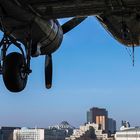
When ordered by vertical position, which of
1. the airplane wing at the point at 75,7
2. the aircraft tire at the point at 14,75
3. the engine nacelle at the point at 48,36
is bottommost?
the aircraft tire at the point at 14,75

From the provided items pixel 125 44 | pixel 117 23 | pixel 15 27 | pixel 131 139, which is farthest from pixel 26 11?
pixel 131 139

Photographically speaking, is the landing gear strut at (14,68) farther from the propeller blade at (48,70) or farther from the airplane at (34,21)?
the propeller blade at (48,70)

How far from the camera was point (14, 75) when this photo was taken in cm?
1577

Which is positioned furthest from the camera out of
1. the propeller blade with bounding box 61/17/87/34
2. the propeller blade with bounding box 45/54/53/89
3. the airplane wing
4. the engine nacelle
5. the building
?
the building

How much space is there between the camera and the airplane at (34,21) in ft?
51.6

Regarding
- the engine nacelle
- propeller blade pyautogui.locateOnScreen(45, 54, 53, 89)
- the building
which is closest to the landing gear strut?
the engine nacelle

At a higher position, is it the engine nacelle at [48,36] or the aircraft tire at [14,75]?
the engine nacelle at [48,36]

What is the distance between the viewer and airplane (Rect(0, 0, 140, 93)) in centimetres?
1573

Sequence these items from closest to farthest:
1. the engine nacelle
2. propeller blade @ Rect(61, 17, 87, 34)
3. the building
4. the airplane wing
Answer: the airplane wing → the engine nacelle → propeller blade @ Rect(61, 17, 87, 34) → the building

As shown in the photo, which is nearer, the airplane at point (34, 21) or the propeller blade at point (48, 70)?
the airplane at point (34, 21)

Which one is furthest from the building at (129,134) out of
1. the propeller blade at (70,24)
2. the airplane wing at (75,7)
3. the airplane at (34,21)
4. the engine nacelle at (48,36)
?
the airplane wing at (75,7)

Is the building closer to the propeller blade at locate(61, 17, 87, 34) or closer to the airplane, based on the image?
the propeller blade at locate(61, 17, 87, 34)

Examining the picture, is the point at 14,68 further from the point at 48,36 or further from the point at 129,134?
the point at 129,134

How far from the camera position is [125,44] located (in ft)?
64.2
